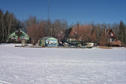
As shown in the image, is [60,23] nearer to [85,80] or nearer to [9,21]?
[9,21]

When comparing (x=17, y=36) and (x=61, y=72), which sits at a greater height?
(x=17, y=36)

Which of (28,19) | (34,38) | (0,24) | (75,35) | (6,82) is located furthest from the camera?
(28,19)

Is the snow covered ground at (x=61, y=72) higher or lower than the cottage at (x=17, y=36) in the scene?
lower

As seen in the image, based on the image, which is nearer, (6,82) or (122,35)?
(6,82)

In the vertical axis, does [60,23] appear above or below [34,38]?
above

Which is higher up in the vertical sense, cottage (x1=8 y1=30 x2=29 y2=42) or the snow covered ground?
cottage (x1=8 y1=30 x2=29 y2=42)

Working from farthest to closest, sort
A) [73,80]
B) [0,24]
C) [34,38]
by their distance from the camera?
[0,24] → [34,38] → [73,80]

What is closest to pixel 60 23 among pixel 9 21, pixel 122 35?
pixel 9 21

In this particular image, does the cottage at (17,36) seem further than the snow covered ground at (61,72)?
Yes

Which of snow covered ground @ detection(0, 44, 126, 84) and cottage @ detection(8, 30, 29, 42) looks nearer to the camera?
snow covered ground @ detection(0, 44, 126, 84)

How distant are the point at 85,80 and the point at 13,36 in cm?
4725

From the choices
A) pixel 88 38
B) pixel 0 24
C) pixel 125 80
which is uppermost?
pixel 0 24

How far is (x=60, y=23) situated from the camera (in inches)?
2852

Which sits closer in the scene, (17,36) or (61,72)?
(61,72)
